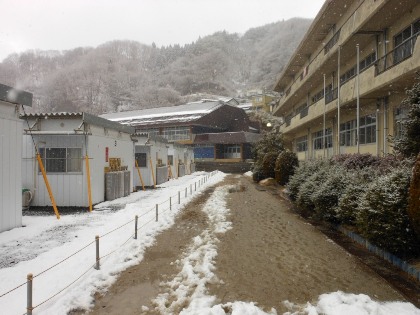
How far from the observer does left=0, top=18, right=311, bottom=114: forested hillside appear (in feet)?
323

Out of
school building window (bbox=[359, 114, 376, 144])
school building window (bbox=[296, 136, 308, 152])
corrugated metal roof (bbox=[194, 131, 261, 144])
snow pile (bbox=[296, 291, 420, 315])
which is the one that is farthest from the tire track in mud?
corrugated metal roof (bbox=[194, 131, 261, 144])

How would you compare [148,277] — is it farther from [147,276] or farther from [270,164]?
[270,164]

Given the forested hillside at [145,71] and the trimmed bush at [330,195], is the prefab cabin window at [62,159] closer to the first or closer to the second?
the trimmed bush at [330,195]

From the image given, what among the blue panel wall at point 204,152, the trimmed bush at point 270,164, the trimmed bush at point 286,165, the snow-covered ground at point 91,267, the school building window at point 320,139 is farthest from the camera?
the blue panel wall at point 204,152

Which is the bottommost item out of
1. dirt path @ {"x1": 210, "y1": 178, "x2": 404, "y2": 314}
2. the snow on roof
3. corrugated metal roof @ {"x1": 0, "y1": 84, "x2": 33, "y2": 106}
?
dirt path @ {"x1": 210, "y1": 178, "x2": 404, "y2": 314}

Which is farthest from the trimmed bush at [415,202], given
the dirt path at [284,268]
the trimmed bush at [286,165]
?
the trimmed bush at [286,165]

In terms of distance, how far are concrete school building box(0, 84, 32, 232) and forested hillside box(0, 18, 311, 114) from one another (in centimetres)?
9105

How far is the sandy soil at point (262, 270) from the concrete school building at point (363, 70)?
691cm

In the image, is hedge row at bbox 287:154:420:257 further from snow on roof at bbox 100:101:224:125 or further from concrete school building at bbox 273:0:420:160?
snow on roof at bbox 100:101:224:125

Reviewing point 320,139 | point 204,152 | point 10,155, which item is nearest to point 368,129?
point 320,139

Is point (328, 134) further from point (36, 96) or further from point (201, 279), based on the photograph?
point (36, 96)

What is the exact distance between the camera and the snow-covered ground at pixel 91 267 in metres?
4.95

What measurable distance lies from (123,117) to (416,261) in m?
65.9

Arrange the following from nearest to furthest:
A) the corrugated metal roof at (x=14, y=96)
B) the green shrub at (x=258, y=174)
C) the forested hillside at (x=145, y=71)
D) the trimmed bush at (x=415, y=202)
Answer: the trimmed bush at (x=415, y=202)
the corrugated metal roof at (x=14, y=96)
the green shrub at (x=258, y=174)
the forested hillside at (x=145, y=71)
